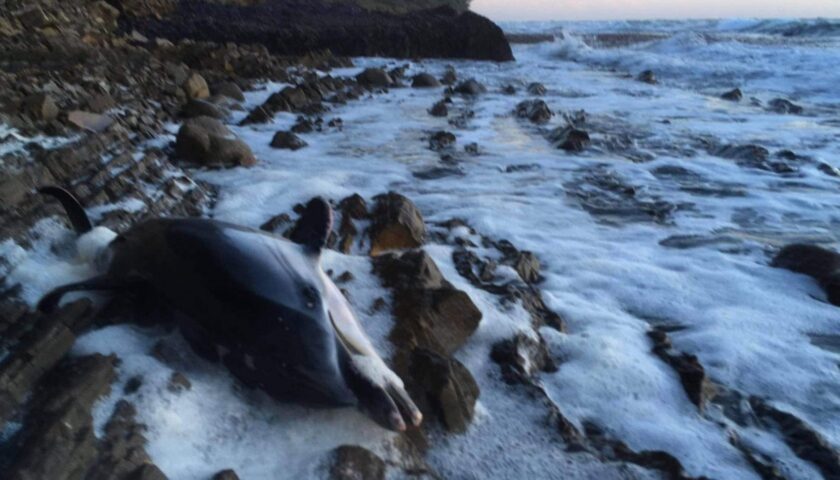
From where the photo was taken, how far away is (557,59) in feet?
65.1

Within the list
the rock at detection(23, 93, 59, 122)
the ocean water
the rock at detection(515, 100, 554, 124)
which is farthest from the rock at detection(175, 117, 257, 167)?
the rock at detection(515, 100, 554, 124)

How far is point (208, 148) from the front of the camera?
193 inches

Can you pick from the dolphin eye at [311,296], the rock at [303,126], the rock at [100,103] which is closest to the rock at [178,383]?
the dolphin eye at [311,296]

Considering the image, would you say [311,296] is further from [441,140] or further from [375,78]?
[375,78]

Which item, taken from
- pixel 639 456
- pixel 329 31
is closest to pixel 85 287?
pixel 639 456

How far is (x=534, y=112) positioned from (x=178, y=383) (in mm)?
6956

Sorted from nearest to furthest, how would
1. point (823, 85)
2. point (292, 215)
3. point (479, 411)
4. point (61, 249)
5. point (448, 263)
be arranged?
point (479, 411) < point (61, 249) < point (448, 263) < point (292, 215) < point (823, 85)

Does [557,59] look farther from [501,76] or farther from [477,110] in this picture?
[477,110]

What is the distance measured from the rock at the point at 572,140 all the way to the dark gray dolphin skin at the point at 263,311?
4497 mm

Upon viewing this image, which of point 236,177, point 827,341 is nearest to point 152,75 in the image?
point 236,177

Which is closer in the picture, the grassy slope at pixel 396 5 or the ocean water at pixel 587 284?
the ocean water at pixel 587 284

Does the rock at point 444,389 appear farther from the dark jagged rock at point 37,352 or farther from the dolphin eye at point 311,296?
the dark jagged rock at point 37,352

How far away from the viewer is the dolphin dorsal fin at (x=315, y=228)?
99.7 inches

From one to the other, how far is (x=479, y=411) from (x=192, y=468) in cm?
102
